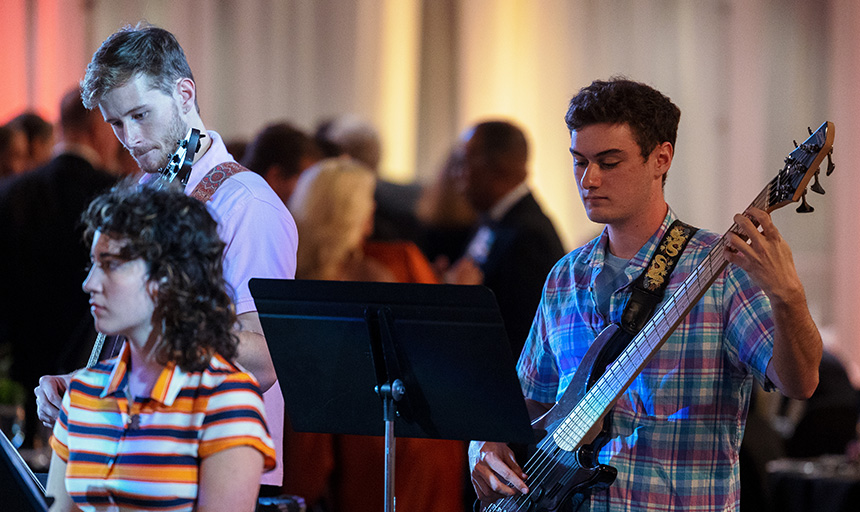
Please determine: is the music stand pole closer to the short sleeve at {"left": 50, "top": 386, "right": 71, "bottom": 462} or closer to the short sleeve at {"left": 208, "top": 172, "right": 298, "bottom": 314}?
the short sleeve at {"left": 208, "top": 172, "right": 298, "bottom": 314}

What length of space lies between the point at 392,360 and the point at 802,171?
89 centimetres

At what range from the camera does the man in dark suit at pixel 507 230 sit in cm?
400

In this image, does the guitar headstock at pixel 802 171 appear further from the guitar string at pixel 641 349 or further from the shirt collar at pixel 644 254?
the shirt collar at pixel 644 254

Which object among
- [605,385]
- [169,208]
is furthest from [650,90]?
[169,208]

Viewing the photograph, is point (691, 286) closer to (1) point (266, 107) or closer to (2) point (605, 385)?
(2) point (605, 385)

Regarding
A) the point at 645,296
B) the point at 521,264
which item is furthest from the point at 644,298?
the point at 521,264

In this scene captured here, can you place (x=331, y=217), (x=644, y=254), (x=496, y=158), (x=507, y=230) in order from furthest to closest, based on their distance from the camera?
→ 1. (x=496, y=158)
2. (x=331, y=217)
3. (x=507, y=230)
4. (x=644, y=254)

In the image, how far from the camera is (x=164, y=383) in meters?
1.61

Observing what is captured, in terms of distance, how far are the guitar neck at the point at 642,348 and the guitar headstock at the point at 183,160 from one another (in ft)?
3.31

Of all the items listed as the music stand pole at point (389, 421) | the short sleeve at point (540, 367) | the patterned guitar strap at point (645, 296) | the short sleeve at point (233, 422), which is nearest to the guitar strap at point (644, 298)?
the patterned guitar strap at point (645, 296)

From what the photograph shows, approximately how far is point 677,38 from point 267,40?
9.93 ft

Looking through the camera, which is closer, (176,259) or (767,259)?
(176,259)

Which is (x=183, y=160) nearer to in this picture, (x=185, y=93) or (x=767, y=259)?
(x=185, y=93)

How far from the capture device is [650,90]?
7.55ft
